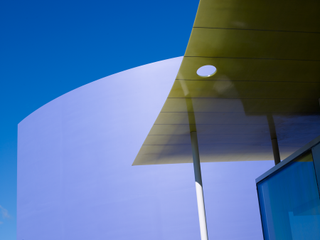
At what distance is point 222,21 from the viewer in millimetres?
3902

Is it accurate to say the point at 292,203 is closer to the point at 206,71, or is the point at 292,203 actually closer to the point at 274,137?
the point at 274,137

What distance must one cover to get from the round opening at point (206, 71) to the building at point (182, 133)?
0.08 metres

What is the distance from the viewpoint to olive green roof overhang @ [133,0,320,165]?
3.92m

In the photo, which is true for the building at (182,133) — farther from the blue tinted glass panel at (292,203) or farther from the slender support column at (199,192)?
the blue tinted glass panel at (292,203)

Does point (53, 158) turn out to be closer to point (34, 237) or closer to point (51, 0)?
point (34, 237)

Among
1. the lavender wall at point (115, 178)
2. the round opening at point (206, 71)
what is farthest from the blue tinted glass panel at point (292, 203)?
the lavender wall at point (115, 178)

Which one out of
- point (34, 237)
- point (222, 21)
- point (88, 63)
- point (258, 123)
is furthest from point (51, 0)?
point (222, 21)

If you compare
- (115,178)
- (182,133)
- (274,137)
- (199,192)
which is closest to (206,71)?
(182,133)

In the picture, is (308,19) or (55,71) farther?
(55,71)

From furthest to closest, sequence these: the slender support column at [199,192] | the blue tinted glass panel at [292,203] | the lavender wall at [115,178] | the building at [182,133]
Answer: the lavender wall at [115,178] < the slender support column at [199,192] < the blue tinted glass panel at [292,203] < the building at [182,133]

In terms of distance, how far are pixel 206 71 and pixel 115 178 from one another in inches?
485

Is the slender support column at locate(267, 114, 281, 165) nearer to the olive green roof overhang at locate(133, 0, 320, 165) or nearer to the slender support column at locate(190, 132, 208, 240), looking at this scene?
the olive green roof overhang at locate(133, 0, 320, 165)

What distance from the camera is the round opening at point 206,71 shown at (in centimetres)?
491

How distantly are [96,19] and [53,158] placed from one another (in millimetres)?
12018
